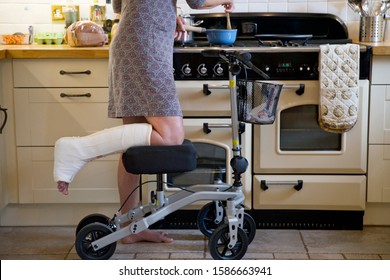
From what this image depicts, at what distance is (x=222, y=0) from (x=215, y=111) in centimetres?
55

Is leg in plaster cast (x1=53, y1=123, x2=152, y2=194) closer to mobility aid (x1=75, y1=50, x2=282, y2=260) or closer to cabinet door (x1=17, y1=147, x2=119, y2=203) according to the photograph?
mobility aid (x1=75, y1=50, x2=282, y2=260)

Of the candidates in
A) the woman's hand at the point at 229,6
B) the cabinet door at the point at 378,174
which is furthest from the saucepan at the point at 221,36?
the cabinet door at the point at 378,174

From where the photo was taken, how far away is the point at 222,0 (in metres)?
2.81

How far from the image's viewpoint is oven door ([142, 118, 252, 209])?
10.3ft

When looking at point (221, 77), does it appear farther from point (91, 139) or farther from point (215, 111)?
point (91, 139)

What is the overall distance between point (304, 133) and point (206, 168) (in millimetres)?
483

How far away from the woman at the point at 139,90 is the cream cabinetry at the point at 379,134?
97 centimetres

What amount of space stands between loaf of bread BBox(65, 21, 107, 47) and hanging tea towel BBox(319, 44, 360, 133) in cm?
108

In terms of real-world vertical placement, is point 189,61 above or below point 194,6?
below

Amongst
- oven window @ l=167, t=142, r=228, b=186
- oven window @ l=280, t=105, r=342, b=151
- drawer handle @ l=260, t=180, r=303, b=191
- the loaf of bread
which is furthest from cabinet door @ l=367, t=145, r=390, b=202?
the loaf of bread

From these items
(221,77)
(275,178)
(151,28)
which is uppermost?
(151,28)

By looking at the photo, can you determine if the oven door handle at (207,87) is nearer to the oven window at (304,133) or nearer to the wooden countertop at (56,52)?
the oven window at (304,133)

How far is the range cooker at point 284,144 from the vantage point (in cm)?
311

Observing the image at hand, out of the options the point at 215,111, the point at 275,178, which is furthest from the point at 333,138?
the point at 215,111
